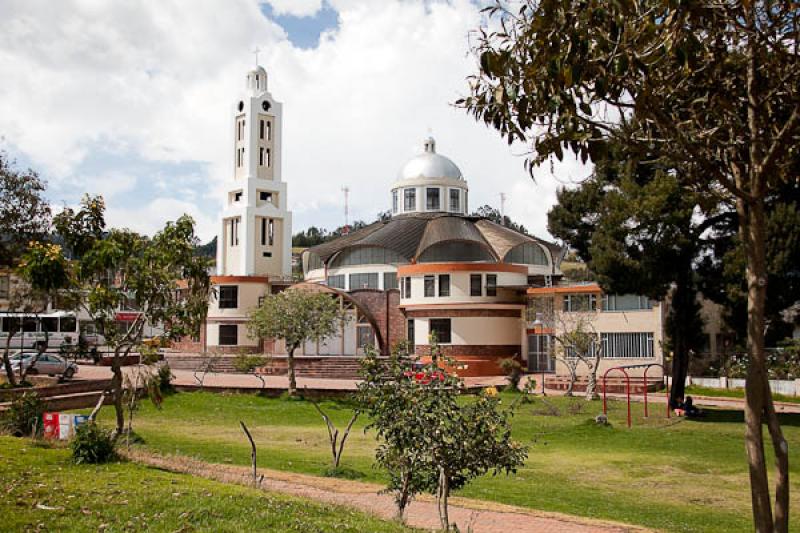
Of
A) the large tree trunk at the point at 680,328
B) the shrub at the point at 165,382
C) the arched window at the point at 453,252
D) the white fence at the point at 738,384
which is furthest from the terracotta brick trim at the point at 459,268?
the shrub at the point at 165,382

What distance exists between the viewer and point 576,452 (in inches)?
807

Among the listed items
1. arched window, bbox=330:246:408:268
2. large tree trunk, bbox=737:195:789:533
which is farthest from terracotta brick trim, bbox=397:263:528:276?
large tree trunk, bbox=737:195:789:533

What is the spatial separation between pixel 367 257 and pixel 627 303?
1928 centimetres

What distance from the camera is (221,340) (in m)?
50.4

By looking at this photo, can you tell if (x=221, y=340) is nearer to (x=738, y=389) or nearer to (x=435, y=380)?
(x=738, y=389)

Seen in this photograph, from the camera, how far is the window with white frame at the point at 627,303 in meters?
37.8

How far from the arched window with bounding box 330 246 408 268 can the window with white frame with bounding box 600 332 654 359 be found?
1586cm

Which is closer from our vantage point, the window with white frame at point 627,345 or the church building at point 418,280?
the window with white frame at point 627,345

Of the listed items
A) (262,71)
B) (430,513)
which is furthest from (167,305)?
(262,71)

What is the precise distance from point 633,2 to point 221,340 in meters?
46.2

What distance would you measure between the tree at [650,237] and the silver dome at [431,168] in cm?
3127

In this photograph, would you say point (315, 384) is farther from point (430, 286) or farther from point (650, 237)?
point (650, 237)

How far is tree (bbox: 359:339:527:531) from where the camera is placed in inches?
381

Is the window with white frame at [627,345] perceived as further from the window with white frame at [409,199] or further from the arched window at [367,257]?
the window with white frame at [409,199]
